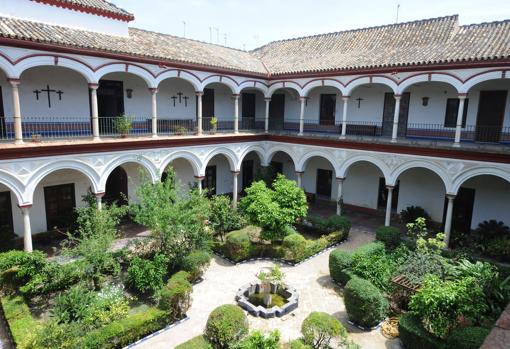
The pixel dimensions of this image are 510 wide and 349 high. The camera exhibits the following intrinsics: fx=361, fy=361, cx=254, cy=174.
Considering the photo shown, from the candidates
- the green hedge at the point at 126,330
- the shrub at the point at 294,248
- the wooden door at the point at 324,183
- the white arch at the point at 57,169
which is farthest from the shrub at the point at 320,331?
the wooden door at the point at 324,183

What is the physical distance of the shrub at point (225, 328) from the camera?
8547 millimetres

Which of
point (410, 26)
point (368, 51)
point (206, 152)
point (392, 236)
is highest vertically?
point (410, 26)

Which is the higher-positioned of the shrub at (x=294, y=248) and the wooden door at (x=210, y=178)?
the wooden door at (x=210, y=178)

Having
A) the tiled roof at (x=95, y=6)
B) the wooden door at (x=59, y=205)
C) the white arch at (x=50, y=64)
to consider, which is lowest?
the wooden door at (x=59, y=205)

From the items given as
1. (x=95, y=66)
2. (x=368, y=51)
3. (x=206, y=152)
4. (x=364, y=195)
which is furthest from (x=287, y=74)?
(x=95, y=66)

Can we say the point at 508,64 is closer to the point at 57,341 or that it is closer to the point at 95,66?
the point at 95,66

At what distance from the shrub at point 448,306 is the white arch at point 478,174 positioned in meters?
7.02

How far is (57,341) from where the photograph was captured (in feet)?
25.5

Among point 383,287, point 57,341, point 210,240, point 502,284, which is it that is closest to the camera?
point 57,341

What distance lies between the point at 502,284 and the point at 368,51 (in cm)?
1375

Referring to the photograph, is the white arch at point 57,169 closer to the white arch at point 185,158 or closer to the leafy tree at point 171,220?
the leafy tree at point 171,220

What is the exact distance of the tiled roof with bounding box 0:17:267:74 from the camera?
41.7 feet

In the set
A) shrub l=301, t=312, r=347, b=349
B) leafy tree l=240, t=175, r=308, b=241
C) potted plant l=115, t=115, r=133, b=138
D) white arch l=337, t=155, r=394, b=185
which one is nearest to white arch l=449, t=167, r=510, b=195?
white arch l=337, t=155, r=394, b=185

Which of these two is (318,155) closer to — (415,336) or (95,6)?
(415,336)
